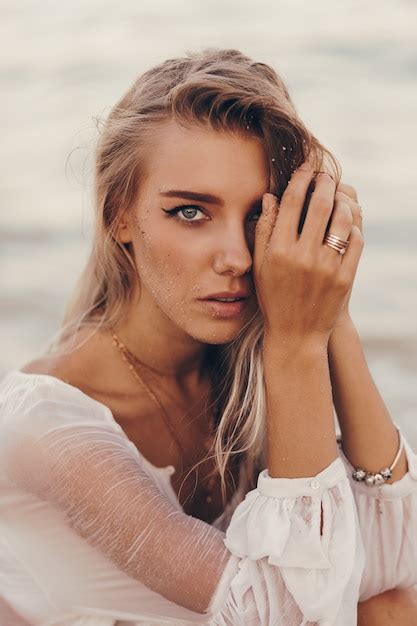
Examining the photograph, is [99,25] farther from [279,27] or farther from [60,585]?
[60,585]

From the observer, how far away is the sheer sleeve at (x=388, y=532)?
3035mm

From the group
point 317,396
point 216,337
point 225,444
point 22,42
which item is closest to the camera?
point 317,396

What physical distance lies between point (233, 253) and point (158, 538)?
2.42 ft

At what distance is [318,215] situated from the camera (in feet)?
8.85

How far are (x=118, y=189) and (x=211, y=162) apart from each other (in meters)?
0.38

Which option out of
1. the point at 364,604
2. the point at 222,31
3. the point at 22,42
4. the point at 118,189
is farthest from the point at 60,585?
the point at 22,42

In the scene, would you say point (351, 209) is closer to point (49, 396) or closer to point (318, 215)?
point (318, 215)

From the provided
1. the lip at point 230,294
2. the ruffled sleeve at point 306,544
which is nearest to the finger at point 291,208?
the lip at point 230,294

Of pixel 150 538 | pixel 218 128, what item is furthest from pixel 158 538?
pixel 218 128

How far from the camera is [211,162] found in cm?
280

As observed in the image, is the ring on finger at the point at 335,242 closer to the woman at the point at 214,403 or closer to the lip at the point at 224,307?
the woman at the point at 214,403

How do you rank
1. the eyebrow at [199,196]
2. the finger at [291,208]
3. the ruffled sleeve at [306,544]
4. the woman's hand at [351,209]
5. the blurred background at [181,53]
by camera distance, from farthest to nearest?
the blurred background at [181,53] < the woman's hand at [351,209] < the eyebrow at [199,196] < the finger at [291,208] < the ruffled sleeve at [306,544]

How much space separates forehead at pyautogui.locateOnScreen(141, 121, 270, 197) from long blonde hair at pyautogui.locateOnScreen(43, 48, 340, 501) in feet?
0.09

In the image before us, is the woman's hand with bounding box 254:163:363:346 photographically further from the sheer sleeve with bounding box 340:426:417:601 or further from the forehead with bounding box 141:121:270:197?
the sheer sleeve with bounding box 340:426:417:601
